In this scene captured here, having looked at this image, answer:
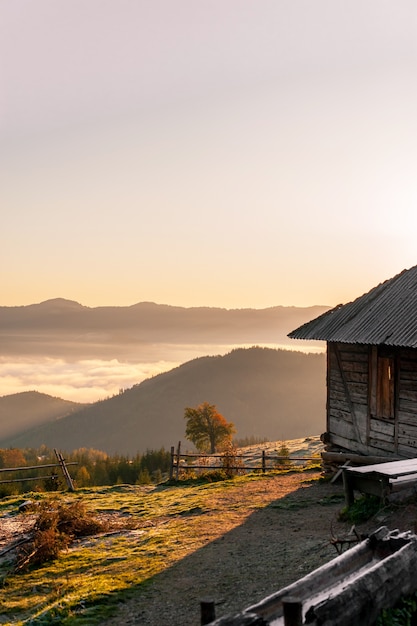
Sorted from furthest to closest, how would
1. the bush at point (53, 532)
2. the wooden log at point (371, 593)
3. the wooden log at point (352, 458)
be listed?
the wooden log at point (352, 458)
the bush at point (53, 532)
the wooden log at point (371, 593)

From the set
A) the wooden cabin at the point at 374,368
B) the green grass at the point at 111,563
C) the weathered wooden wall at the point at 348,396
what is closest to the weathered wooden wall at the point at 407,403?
the wooden cabin at the point at 374,368

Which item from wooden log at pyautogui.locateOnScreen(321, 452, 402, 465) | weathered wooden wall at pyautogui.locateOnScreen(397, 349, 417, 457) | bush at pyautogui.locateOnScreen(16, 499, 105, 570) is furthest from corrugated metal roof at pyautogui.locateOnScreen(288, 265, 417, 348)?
bush at pyautogui.locateOnScreen(16, 499, 105, 570)

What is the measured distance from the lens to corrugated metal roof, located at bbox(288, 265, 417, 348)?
58.1 ft

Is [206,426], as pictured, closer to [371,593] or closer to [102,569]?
[102,569]

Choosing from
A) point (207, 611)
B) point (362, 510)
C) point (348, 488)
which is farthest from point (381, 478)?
point (207, 611)

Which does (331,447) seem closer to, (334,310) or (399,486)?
(334,310)

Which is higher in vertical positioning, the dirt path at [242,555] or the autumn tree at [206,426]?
the dirt path at [242,555]

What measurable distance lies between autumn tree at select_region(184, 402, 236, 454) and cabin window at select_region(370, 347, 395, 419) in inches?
1369

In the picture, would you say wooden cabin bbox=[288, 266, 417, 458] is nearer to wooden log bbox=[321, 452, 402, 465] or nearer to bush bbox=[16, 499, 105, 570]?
wooden log bbox=[321, 452, 402, 465]

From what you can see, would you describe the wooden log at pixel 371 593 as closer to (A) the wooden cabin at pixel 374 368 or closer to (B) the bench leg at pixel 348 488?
(B) the bench leg at pixel 348 488

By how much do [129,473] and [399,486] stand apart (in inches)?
1134

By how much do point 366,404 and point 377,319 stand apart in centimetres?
273

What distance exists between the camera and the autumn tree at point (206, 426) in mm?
53438

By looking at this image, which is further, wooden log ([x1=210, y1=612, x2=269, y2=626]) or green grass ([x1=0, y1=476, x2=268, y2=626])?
green grass ([x1=0, y1=476, x2=268, y2=626])
